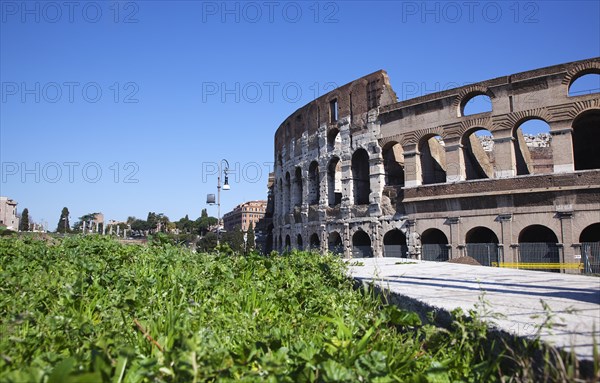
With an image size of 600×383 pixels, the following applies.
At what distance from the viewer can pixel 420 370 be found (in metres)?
2.53

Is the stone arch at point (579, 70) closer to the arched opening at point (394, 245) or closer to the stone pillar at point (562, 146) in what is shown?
the stone pillar at point (562, 146)

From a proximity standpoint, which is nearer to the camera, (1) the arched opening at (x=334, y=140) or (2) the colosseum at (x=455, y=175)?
(2) the colosseum at (x=455, y=175)

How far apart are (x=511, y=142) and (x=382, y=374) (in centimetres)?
1809

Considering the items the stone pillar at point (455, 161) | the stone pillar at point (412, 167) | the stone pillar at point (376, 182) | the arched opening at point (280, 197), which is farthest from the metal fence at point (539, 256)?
the arched opening at point (280, 197)

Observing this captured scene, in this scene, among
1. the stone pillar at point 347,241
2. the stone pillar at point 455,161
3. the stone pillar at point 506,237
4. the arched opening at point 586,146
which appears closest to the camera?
the stone pillar at point 506,237

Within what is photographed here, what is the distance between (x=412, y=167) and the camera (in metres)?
20.3

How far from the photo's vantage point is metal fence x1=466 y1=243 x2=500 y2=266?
57.7 feet

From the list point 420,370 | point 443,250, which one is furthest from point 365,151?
point 420,370

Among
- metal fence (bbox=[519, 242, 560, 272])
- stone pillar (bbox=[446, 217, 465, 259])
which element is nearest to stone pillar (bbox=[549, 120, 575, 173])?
→ metal fence (bbox=[519, 242, 560, 272])

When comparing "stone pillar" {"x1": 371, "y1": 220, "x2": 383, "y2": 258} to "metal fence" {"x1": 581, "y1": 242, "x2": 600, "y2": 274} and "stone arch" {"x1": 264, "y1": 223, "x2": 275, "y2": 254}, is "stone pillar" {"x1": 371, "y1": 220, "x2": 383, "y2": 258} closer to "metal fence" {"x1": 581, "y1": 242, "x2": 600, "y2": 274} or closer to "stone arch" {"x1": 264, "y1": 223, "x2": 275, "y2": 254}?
"metal fence" {"x1": 581, "y1": 242, "x2": 600, "y2": 274}

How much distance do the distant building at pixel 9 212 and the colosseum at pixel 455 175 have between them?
71.7 m

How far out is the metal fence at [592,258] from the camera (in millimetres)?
15375

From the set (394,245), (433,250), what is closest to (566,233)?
(433,250)

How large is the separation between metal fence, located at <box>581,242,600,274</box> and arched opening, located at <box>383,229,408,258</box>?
715 centimetres
